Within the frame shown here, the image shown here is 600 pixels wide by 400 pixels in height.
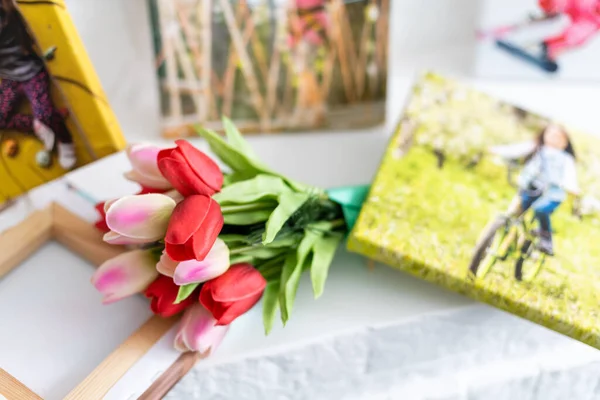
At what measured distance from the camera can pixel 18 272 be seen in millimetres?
A: 560

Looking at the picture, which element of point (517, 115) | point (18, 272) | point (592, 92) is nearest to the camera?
point (18, 272)

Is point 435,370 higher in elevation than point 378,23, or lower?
lower

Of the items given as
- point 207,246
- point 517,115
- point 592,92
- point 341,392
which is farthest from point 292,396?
point 592,92

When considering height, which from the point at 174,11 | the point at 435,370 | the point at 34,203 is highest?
the point at 174,11

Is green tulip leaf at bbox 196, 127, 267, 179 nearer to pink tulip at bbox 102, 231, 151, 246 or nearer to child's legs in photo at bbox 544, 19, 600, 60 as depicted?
pink tulip at bbox 102, 231, 151, 246

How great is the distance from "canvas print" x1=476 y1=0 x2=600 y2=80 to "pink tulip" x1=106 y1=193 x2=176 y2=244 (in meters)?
0.57

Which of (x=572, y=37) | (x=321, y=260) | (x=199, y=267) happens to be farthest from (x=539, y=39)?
(x=199, y=267)

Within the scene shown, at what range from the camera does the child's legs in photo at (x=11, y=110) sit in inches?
20.9

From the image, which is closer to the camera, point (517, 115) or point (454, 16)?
point (517, 115)

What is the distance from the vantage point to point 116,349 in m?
0.51

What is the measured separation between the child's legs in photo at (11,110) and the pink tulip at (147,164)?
0.11m

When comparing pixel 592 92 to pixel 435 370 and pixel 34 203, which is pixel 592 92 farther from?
pixel 34 203

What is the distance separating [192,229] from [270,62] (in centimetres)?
37

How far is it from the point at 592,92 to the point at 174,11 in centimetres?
58
